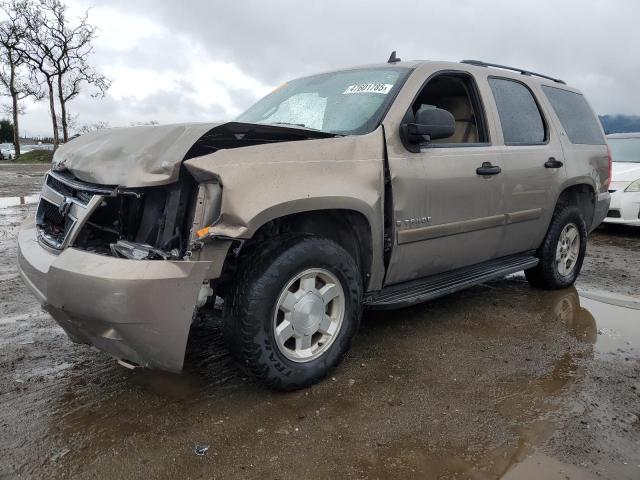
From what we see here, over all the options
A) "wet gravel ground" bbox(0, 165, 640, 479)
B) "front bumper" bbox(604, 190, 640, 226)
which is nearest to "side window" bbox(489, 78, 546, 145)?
"wet gravel ground" bbox(0, 165, 640, 479)

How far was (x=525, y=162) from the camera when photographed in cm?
407

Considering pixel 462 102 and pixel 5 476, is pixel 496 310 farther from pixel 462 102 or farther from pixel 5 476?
pixel 5 476

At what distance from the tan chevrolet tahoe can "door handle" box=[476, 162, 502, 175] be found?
0.02 metres

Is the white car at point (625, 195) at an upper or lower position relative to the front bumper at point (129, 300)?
lower

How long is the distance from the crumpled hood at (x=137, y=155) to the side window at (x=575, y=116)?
3.50m

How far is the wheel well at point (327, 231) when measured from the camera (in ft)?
8.84

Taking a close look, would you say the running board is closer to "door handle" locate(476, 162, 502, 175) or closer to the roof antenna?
"door handle" locate(476, 162, 502, 175)

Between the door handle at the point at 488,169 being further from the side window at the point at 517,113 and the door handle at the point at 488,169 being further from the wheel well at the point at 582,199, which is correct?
the wheel well at the point at 582,199

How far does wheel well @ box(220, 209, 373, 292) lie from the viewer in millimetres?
2695

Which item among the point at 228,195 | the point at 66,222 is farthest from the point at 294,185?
the point at 66,222

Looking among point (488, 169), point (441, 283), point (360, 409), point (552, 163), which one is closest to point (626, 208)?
point (552, 163)

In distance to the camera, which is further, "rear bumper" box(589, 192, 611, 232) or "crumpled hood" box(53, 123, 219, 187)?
"rear bumper" box(589, 192, 611, 232)

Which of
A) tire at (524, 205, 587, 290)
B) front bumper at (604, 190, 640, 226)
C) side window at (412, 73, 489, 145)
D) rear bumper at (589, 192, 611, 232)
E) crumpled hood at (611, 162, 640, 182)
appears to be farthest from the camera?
crumpled hood at (611, 162, 640, 182)

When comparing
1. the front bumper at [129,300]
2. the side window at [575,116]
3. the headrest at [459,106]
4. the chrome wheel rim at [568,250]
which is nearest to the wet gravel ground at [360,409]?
the front bumper at [129,300]
